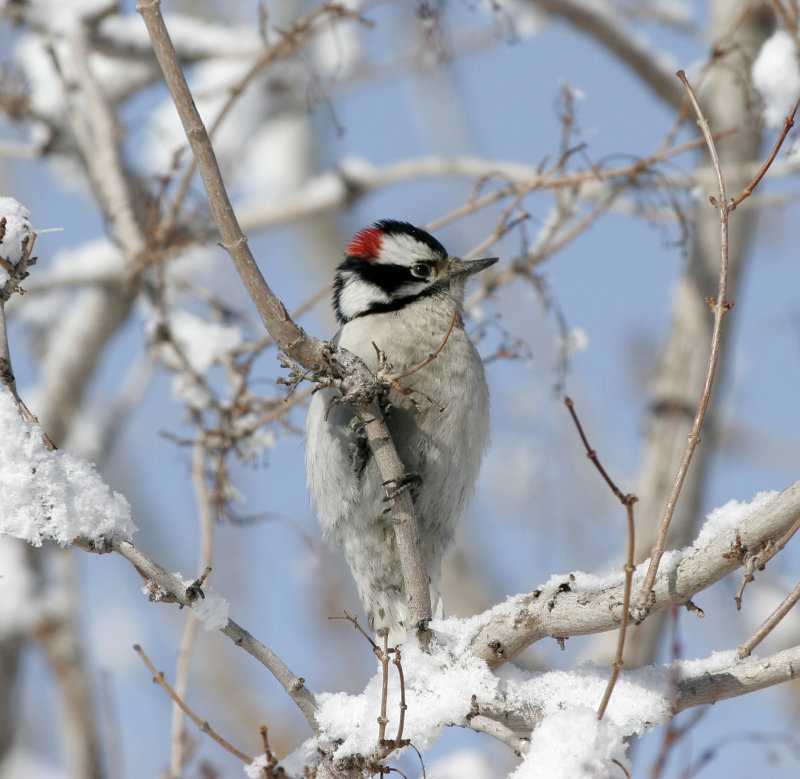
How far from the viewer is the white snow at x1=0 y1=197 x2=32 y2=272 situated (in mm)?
2254

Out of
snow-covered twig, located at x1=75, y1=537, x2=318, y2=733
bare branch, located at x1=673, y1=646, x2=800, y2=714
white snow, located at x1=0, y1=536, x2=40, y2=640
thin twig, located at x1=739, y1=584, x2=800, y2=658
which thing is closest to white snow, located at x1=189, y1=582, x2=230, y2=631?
snow-covered twig, located at x1=75, y1=537, x2=318, y2=733

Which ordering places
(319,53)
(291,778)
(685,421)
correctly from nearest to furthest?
(291,778)
(685,421)
(319,53)

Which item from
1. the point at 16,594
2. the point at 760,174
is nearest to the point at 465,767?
the point at 16,594

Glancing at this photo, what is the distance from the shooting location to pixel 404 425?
3576 mm

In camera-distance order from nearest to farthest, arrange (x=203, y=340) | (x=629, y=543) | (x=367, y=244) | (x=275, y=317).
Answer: (x=629, y=543), (x=275, y=317), (x=367, y=244), (x=203, y=340)

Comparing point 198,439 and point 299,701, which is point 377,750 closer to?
point 299,701

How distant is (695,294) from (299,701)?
430 centimetres

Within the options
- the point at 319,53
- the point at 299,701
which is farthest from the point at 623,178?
the point at 319,53

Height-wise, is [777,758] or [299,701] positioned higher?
[777,758]

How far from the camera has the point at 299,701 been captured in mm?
2533

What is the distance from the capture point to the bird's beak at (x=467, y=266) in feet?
13.9

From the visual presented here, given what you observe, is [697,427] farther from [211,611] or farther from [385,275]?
[385,275]

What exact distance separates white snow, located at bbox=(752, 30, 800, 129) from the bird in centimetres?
141

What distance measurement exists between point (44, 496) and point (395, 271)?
7.79ft
